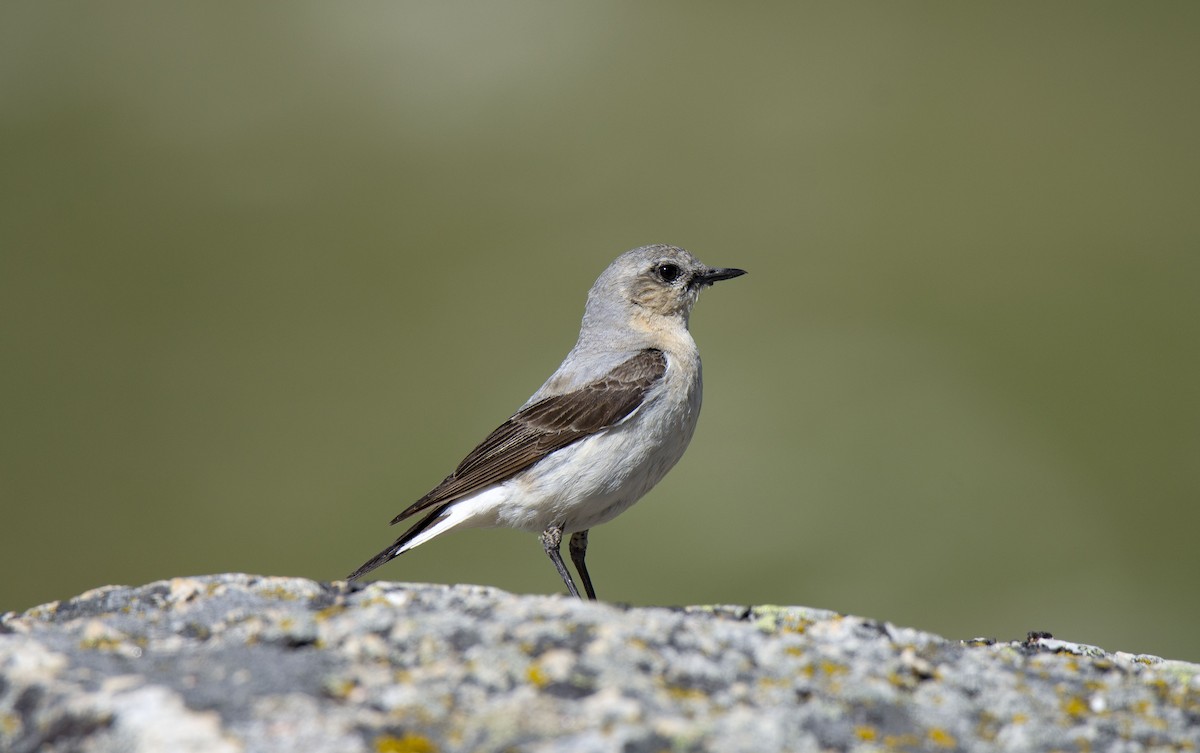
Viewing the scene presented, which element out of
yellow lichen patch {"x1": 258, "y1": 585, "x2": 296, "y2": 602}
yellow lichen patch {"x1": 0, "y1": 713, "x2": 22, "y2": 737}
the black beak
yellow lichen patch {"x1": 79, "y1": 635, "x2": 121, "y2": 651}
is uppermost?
the black beak

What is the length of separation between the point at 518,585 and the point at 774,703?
13.1 metres

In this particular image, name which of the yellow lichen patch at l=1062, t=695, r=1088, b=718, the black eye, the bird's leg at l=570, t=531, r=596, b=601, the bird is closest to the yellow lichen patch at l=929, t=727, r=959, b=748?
the yellow lichen patch at l=1062, t=695, r=1088, b=718

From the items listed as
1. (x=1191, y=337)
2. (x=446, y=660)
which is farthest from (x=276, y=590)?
(x=1191, y=337)

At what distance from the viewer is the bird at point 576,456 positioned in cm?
727

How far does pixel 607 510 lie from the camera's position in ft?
24.4

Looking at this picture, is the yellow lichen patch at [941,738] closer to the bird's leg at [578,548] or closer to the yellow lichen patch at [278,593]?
the yellow lichen patch at [278,593]

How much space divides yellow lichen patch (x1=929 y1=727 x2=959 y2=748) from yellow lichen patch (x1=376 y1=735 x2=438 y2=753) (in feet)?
4.48

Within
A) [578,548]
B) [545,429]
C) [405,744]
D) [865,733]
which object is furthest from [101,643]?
[578,548]

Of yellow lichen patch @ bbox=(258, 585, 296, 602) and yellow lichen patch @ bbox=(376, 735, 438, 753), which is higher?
yellow lichen patch @ bbox=(258, 585, 296, 602)

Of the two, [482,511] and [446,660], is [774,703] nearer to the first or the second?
[446,660]

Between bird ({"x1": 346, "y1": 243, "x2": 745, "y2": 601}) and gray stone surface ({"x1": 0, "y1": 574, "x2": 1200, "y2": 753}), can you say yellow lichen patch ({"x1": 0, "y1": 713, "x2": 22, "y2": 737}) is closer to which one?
gray stone surface ({"x1": 0, "y1": 574, "x2": 1200, "y2": 753})

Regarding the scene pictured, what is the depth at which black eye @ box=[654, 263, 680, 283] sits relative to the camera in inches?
348

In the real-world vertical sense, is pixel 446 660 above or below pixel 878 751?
above

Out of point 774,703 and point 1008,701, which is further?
point 1008,701
